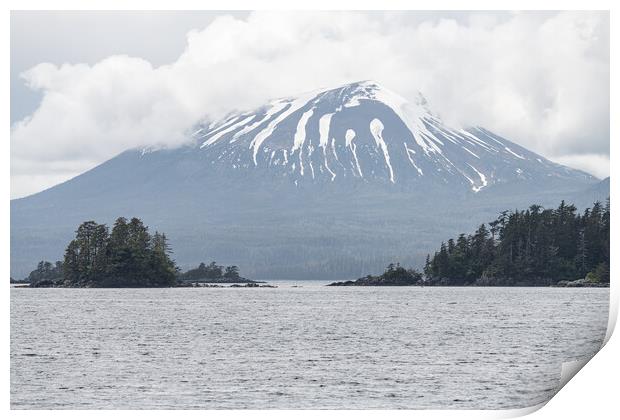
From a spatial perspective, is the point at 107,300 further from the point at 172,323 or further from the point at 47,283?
the point at 47,283

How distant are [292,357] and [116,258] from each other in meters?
73.5

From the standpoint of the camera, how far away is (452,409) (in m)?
29.0

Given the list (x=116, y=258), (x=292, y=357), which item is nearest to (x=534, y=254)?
(x=116, y=258)

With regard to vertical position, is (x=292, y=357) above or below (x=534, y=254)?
below

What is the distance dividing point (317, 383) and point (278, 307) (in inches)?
1554

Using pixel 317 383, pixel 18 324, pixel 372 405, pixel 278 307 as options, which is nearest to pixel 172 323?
pixel 18 324

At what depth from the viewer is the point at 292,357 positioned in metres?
39.0

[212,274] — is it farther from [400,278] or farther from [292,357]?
[292,357]

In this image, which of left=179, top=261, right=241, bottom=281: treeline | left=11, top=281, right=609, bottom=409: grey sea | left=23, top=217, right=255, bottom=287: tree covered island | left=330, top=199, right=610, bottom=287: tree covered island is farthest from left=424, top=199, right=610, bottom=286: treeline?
left=11, top=281, right=609, bottom=409: grey sea

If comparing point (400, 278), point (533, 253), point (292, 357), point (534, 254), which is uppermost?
point (533, 253)

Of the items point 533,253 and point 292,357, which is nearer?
point 292,357

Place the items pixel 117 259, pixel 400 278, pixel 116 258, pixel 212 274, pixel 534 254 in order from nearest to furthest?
pixel 116 258, pixel 117 259, pixel 534 254, pixel 400 278, pixel 212 274

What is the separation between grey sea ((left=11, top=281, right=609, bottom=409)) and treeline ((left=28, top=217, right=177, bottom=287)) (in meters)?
45.1

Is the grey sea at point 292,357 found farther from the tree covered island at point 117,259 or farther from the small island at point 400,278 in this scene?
the small island at point 400,278
